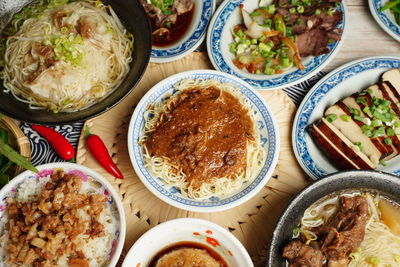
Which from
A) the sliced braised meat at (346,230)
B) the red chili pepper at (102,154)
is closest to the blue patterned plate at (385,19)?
the sliced braised meat at (346,230)

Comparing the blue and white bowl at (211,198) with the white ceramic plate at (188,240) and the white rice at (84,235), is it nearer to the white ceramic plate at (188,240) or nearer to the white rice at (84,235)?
the white ceramic plate at (188,240)

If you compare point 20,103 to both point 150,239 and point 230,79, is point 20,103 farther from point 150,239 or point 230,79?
point 230,79

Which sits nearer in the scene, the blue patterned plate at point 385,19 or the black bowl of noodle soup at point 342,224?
the black bowl of noodle soup at point 342,224

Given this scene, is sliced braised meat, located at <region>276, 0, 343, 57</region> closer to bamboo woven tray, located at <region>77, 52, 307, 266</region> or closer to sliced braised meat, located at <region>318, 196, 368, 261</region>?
bamboo woven tray, located at <region>77, 52, 307, 266</region>

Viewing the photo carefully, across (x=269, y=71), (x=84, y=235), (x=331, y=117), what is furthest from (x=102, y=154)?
(x=331, y=117)

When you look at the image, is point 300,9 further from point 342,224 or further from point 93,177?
point 93,177

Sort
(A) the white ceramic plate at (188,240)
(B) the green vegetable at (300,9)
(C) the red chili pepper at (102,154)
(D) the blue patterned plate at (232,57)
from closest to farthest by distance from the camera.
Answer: (A) the white ceramic plate at (188,240)
(C) the red chili pepper at (102,154)
(D) the blue patterned plate at (232,57)
(B) the green vegetable at (300,9)
